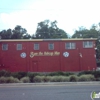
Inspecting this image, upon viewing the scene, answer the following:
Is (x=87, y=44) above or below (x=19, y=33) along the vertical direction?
below

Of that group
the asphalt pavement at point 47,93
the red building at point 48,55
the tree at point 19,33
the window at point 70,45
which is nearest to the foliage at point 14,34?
the tree at point 19,33

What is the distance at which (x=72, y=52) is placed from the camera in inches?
1549

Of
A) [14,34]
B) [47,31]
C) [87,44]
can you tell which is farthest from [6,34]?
[87,44]

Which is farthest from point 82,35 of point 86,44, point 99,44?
point 86,44

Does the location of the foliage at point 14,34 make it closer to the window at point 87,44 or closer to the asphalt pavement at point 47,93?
the window at point 87,44

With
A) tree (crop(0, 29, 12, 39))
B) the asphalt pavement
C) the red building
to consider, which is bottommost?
the asphalt pavement

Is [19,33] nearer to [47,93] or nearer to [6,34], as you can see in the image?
[6,34]

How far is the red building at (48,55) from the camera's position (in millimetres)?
39000

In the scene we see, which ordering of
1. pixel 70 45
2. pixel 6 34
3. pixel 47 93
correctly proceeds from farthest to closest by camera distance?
pixel 6 34 < pixel 70 45 < pixel 47 93

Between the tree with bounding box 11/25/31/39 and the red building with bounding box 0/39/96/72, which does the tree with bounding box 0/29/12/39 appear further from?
the red building with bounding box 0/39/96/72

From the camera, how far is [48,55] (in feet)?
129

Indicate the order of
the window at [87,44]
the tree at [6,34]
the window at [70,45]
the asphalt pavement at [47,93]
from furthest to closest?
1. the tree at [6,34]
2. the window at [87,44]
3. the window at [70,45]
4. the asphalt pavement at [47,93]

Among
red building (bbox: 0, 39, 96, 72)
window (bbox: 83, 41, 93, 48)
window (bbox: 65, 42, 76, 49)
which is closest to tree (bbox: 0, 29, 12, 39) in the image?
Result: red building (bbox: 0, 39, 96, 72)

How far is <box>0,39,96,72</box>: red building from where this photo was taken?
3900 centimetres
